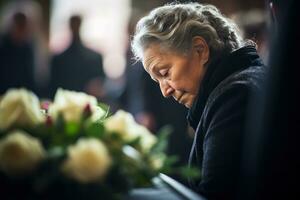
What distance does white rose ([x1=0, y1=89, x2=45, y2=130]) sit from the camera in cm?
161

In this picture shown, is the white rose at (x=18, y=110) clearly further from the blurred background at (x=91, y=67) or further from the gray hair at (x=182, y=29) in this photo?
the blurred background at (x=91, y=67)

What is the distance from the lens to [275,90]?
1521 millimetres

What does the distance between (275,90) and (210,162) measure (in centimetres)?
102

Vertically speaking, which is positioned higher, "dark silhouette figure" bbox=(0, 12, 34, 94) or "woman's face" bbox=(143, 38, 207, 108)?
"woman's face" bbox=(143, 38, 207, 108)

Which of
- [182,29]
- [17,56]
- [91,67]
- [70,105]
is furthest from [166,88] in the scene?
[91,67]

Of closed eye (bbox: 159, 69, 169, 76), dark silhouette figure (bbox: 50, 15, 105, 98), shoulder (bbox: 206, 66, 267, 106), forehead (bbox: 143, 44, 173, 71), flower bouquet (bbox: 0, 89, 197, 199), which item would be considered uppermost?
flower bouquet (bbox: 0, 89, 197, 199)

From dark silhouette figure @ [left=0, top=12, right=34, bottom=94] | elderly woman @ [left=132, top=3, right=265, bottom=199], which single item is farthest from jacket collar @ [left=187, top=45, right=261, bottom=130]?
dark silhouette figure @ [left=0, top=12, right=34, bottom=94]

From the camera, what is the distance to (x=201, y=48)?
3160mm

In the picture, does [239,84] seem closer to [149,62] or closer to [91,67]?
[149,62]

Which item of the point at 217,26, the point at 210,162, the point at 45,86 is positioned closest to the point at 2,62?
the point at 45,86

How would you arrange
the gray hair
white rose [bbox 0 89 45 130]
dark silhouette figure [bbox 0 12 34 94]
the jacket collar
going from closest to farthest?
white rose [bbox 0 89 45 130], the jacket collar, the gray hair, dark silhouette figure [bbox 0 12 34 94]

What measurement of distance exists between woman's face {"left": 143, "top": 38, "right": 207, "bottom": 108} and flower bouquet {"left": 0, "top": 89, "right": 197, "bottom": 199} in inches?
54.9

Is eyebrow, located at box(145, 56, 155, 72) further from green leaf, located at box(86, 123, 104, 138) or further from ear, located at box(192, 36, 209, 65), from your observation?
green leaf, located at box(86, 123, 104, 138)

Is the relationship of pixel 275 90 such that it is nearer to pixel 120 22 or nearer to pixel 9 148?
pixel 9 148
